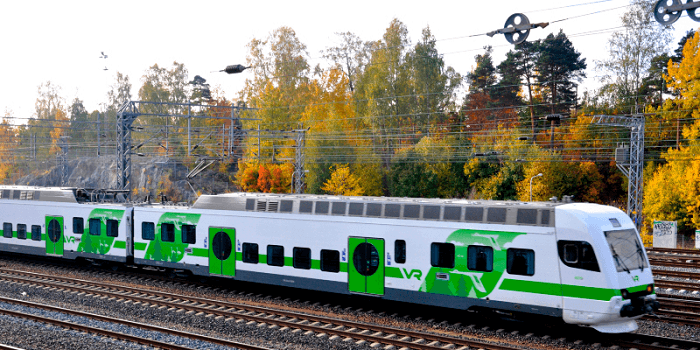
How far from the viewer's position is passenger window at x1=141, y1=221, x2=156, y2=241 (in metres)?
22.6

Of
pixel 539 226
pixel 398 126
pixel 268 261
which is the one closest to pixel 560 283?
pixel 539 226

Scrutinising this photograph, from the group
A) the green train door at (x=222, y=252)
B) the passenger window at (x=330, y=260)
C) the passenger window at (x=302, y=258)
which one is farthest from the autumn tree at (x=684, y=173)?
the green train door at (x=222, y=252)

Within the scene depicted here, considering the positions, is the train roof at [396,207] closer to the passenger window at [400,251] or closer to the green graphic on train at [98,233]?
the passenger window at [400,251]

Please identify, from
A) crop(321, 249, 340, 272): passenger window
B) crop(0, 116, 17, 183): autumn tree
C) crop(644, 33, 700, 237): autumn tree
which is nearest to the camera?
crop(321, 249, 340, 272): passenger window

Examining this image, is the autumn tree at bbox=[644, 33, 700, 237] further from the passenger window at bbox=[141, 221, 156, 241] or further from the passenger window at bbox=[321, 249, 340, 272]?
the passenger window at bbox=[141, 221, 156, 241]

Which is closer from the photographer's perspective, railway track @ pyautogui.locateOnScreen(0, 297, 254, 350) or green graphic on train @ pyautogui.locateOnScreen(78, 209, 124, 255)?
railway track @ pyautogui.locateOnScreen(0, 297, 254, 350)

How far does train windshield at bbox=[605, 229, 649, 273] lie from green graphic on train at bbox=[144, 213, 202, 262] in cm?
1393

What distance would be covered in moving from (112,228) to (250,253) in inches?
310

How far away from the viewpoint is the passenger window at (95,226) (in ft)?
80.5

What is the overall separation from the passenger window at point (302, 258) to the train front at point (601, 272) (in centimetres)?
790

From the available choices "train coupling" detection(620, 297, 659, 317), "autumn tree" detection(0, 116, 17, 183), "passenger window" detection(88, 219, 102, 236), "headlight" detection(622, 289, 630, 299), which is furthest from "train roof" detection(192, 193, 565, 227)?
"autumn tree" detection(0, 116, 17, 183)

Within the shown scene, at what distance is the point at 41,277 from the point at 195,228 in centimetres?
820

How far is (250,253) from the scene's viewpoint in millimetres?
19703

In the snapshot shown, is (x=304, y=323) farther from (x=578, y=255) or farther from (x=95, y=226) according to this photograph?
(x=95, y=226)
